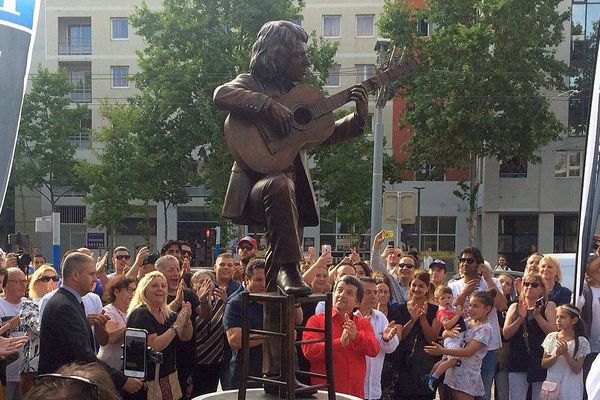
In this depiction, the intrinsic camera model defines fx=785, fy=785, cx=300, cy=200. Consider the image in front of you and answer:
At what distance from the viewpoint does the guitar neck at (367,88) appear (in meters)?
4.73

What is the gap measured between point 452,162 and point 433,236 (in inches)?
326

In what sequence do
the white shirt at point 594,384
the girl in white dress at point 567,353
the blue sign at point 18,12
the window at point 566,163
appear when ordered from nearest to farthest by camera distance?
the white shirt at point 594,384
the blue sign at point 18,12
the girl in white dress at point 567,353
the window at point 566,163

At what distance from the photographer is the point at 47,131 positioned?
3872cm

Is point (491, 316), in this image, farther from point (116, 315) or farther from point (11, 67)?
point (11, 67)

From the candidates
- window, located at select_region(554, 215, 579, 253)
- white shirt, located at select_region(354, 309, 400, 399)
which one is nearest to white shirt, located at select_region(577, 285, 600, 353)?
white shirt, located at select_region(354, 309, 400, 399)

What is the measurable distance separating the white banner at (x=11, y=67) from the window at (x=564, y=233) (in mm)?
33867

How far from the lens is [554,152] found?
120 feet

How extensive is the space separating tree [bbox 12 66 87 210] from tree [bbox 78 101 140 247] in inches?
81.2

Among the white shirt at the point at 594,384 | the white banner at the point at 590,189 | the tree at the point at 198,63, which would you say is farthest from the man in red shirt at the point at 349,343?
the tree at the point at 198,63

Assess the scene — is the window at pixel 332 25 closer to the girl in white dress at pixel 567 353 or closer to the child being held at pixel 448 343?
the child being held at pixel 448 343

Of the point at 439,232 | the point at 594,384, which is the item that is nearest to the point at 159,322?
the point at 594,384

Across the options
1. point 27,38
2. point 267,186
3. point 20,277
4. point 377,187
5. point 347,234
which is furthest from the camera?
point 347,234

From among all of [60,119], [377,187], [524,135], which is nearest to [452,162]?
[524,135]

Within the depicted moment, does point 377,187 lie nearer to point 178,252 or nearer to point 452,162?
point 178,252
